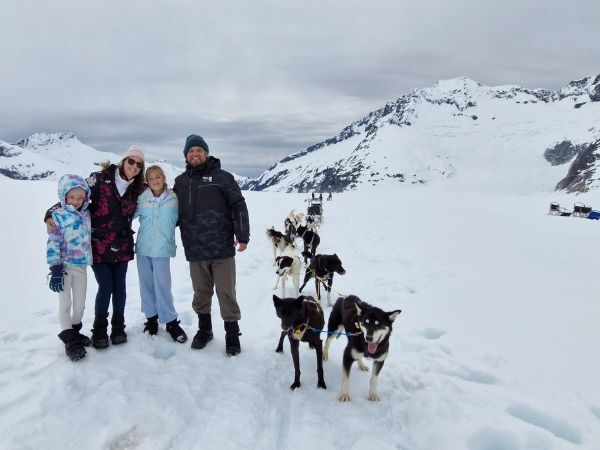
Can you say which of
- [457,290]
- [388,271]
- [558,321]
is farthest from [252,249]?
[558,321]

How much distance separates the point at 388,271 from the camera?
34.1 ft

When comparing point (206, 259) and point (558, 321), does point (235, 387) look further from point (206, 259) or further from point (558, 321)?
point (558, 321)

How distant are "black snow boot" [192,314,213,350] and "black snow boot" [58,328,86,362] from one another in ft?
4.53

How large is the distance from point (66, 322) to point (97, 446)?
1.82 metres

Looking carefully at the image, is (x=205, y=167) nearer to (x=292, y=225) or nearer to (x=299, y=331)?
(x=299, y=331)

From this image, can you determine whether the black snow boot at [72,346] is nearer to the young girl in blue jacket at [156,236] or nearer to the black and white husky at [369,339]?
the young girl in blue jacket at [156,236]

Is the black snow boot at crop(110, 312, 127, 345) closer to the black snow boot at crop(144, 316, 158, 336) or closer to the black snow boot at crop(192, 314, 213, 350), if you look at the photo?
the black snow boot at crop(144, 316, 158, 336)

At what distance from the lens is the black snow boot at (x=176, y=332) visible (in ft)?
17.8

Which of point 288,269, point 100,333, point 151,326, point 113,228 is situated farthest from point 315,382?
point 288,269

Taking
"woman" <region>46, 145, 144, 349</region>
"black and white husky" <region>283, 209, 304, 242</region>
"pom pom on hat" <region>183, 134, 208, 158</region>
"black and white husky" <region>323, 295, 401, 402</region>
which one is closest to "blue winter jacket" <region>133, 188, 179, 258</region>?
"woman" <region>46, 145, 144, 349</region>

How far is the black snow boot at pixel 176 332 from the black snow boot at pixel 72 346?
3.79ft

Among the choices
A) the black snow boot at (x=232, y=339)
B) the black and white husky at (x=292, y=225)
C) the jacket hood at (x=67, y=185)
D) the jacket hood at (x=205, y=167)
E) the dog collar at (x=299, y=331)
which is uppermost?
the jacket hood at (x=205, y=167)

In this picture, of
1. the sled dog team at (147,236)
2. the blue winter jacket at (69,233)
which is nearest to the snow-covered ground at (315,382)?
the sled dog team at (147,236)

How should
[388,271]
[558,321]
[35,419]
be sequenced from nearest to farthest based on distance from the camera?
[35,419], [558,321], [388,271]
